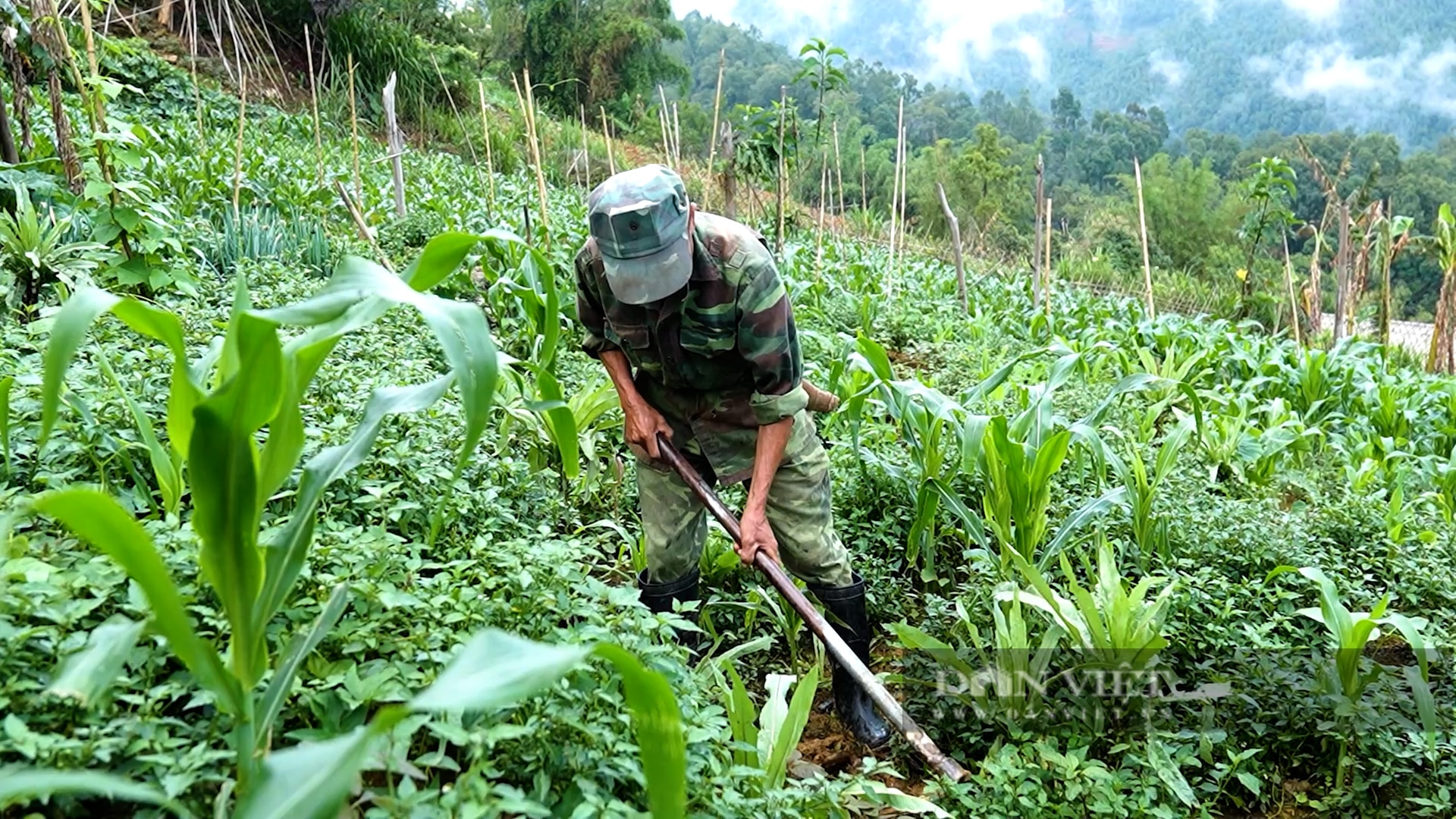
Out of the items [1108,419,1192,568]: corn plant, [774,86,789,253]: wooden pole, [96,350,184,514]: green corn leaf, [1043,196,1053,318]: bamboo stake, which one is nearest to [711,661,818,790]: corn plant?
[96,350,184,514]: green corn leaf

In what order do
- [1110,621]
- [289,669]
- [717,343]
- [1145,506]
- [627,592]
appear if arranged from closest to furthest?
[289,669]
[627,592]
[717,343]
[1110,621]
[1145,506]

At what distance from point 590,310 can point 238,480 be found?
142 cm

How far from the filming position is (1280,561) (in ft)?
9.78

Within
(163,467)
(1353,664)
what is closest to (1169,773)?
(1353,664)

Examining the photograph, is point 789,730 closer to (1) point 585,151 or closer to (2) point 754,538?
(2) point 754,538

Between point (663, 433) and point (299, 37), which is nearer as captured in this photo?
point (663, 433)

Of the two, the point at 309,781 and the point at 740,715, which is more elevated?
the point at 309,781

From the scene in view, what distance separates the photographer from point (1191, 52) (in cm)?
12050

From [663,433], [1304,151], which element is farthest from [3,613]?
[1304,151]

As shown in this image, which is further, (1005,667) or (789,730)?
(1005,667)

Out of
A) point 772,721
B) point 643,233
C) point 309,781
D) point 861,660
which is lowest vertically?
point 861,660

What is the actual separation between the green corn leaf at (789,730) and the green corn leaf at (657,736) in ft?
2.53

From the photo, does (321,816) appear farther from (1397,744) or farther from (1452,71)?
(1452,71)

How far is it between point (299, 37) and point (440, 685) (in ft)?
45.3
